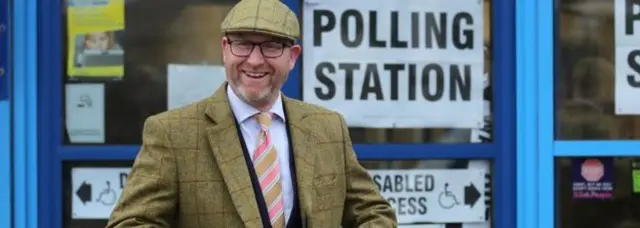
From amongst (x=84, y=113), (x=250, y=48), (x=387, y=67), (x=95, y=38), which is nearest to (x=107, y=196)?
(x=84, y=113)

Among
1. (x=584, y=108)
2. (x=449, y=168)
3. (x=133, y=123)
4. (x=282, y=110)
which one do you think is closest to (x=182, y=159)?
(x=282, y=110)

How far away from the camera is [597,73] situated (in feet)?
13.3

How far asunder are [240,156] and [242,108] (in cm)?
12

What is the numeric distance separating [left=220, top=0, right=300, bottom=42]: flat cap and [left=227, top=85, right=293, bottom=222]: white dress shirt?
6.7 inches

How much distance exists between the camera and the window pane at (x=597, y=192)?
4.02 m

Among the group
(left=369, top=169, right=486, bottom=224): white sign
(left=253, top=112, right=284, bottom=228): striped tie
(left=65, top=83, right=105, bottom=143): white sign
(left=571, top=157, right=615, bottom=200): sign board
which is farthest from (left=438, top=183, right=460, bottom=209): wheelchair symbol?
(left=253, top=112, right=284, bottom=228): striped tie

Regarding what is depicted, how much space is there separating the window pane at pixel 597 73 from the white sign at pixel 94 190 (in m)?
1.96

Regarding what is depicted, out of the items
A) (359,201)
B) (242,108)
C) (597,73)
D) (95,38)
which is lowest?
(359,201)

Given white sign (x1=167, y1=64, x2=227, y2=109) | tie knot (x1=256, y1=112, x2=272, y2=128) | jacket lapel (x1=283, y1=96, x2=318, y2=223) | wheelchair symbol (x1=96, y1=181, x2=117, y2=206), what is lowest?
wheelchair symbol (x1=96, y1=181, x2=117, y2=206)

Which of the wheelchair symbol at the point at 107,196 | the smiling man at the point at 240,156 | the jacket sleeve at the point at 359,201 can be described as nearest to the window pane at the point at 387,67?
the wheelchair symbol at the point at 107,196

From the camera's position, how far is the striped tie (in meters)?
1.99

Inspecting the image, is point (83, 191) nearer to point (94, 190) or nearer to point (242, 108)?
point (94, 190)

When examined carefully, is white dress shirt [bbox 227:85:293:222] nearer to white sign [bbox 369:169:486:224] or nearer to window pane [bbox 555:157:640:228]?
white sign [bbox 369:169:486:224]

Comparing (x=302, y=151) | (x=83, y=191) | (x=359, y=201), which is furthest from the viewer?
(x=83, y=191)
